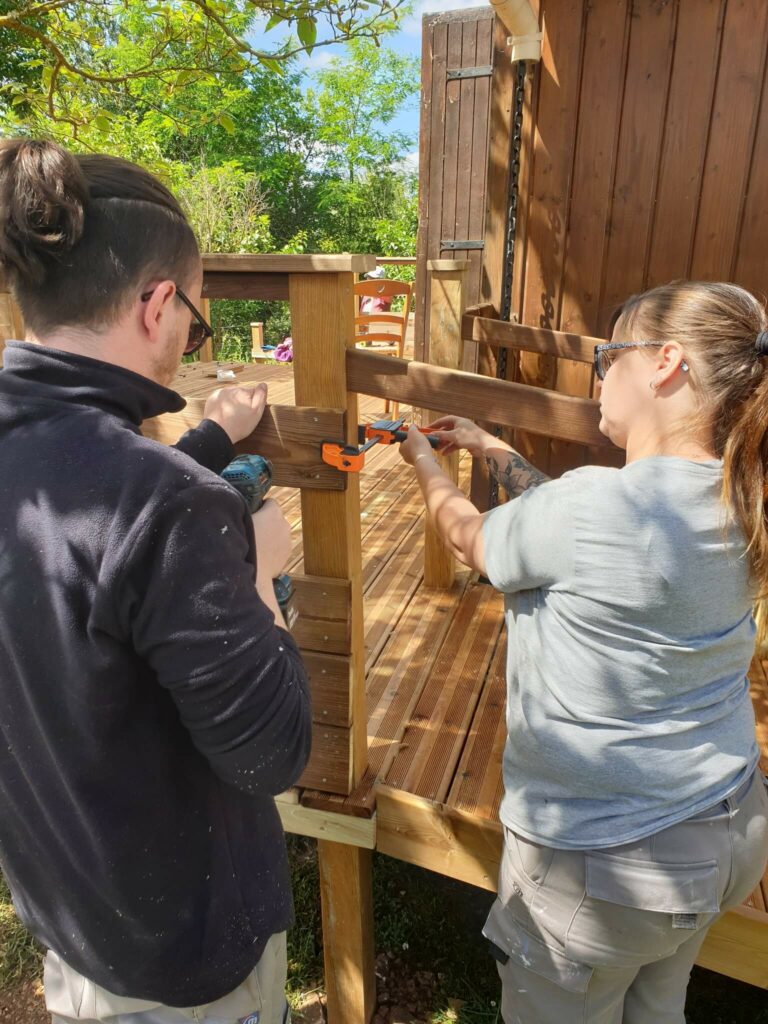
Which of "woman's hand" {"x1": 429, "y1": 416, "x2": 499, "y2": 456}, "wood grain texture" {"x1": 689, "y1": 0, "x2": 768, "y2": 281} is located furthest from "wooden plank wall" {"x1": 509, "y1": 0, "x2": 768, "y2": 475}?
"woman's hand" {"x1": 429, "y1": 416, "x2": 499, "y2": 456}

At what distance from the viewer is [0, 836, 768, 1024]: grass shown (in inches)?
107

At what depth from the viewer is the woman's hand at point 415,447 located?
5.41 ft

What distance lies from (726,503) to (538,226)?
250cm

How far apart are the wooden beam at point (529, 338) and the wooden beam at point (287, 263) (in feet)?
4.77

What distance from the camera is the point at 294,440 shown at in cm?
165

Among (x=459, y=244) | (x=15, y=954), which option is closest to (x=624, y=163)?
(x=459, y=244)

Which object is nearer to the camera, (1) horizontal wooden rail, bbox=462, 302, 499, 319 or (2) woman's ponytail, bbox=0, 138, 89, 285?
(2) woman's ponytail, bbox=0, 138, 89, 285

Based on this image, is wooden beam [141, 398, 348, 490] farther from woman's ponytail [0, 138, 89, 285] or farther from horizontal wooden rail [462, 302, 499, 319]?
horizontal wooden rail [462, 302, 499, 319]

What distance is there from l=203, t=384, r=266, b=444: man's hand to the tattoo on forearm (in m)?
0.60

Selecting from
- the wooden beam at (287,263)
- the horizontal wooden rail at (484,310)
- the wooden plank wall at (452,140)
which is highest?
the wooden plank wall at (452,140)

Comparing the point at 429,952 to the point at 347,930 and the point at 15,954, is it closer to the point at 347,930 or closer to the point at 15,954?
the point at 347,930

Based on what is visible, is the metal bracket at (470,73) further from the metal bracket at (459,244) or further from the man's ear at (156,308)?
the man's ear at (156,308)

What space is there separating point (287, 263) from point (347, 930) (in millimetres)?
2162

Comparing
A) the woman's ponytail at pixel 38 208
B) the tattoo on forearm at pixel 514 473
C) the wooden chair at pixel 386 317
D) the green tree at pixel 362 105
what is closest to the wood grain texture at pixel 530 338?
the tattoo on forearm at pixel 514 473
